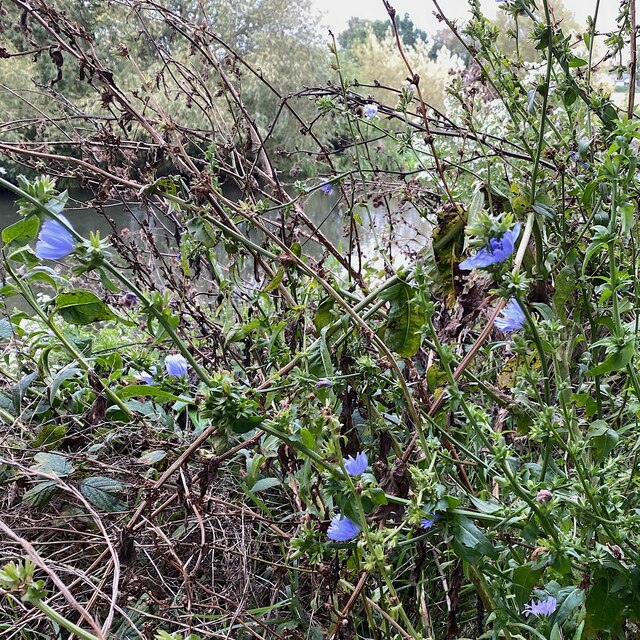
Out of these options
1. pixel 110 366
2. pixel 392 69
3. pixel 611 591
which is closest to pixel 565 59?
pixel 611 591

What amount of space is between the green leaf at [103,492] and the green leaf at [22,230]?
377mm

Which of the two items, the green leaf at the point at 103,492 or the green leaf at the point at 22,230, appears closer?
the green leaf at the point at 22,230

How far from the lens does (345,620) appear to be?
0.56 metres

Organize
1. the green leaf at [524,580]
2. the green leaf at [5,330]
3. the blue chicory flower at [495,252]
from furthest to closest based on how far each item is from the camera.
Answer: the green leaf at [5,330], the green leaf at [524,580], the blue chicory flower at [495,252]

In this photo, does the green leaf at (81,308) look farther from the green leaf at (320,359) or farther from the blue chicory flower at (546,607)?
the blue chicory flower at (546,607)

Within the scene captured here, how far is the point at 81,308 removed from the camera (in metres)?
0.67

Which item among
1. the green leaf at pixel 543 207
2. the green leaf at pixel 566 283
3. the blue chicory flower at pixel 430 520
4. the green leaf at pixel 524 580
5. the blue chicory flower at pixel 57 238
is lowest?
the green leaf at pixel 524 580

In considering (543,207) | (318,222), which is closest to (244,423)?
(543,207)

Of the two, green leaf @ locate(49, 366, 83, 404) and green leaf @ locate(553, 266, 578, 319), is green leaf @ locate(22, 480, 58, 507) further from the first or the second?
green leaf @ locate(553, 266, 578, 319)

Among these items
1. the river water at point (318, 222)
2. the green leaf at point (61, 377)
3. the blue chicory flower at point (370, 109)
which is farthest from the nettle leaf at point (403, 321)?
the river water at point (318, 222)

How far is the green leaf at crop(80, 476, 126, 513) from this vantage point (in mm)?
830

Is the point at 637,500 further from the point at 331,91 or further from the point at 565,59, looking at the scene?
the point at 331,91

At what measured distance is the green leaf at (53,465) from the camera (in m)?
0.81

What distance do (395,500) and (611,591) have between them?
0.74 ft
